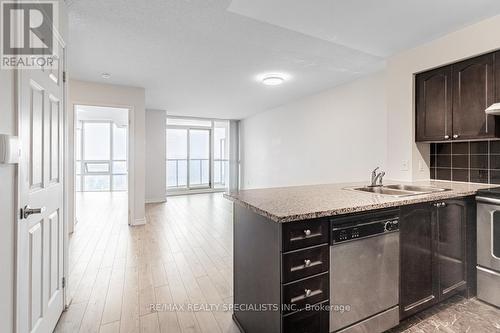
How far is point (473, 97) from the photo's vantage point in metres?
2.43

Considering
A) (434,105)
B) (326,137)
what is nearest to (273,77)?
(326,137)

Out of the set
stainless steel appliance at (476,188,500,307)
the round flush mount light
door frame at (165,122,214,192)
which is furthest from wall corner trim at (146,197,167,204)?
stainless steel appliance at (476,188,500,307)

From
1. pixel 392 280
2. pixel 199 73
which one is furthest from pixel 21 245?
pixel 199 73

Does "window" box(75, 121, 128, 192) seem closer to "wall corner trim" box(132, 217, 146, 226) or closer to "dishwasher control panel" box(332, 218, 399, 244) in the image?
"wall corner trim" box(132, 217, 146, 226)

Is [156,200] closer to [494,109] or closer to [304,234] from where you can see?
[304,234]

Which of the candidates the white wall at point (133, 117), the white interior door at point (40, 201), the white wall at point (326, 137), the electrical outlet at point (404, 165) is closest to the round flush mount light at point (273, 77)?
the white wall at point (326, 137)

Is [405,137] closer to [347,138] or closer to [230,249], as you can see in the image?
[347,138]

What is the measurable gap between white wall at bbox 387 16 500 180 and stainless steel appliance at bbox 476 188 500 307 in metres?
0.83

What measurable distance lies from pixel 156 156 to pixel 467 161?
21.9 ft

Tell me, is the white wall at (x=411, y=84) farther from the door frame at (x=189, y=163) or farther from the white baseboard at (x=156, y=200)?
the door frame at (x=189, y=163)

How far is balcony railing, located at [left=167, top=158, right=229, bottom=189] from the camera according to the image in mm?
8422

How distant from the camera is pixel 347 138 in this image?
4.44m

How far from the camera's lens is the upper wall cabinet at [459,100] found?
2307 mm

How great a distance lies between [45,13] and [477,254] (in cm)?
371
